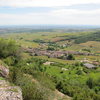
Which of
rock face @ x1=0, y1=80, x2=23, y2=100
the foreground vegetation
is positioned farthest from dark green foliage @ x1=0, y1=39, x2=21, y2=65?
rock face @ x1=0, y1=80, x2=23, y2=100

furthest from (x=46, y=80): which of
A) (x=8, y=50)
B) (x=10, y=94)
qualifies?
(x=8, y=50)

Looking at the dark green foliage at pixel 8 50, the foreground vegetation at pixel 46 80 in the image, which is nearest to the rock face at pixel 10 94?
the foreground vegetation at pixel 46 80

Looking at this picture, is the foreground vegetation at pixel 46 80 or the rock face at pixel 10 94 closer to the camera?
the rock face at pixel 10 94

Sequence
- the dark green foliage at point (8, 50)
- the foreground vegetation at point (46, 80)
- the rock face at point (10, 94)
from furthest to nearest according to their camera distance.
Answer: the dark green foliage at point (8, 50)
the foreground vegetation at point (46, 80)
the rock face at point (10, 94)

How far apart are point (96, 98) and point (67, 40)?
500 feet

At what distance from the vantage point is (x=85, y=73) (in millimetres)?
63000

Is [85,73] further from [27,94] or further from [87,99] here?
[27,94]

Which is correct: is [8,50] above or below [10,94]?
below

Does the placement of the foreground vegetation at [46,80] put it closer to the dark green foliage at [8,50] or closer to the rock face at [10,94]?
the dark green foliage at [8,50]

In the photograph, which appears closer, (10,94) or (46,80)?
(10,94)

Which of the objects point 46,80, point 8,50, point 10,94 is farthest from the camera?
point 8,50

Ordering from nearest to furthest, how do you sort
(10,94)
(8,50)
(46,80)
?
(10,94)
(46,80)
(8,50)

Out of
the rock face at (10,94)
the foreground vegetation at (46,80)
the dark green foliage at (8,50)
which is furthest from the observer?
the dark green foliage at (8,50)

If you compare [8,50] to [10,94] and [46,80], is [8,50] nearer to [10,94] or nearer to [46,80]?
[46,80]
